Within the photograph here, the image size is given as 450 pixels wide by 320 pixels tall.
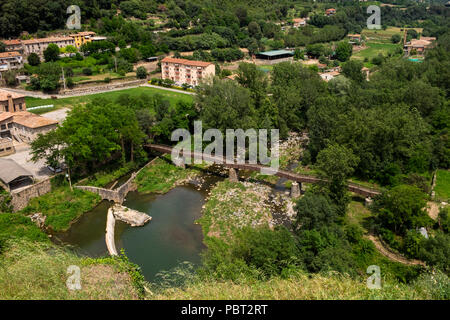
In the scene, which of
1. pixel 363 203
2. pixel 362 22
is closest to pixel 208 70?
pixel 363 203

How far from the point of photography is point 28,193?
24.0 meters

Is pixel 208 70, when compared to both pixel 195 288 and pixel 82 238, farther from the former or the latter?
pixel 195 288

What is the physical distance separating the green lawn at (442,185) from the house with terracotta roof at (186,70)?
31193 millimetres

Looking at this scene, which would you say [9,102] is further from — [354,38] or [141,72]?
[354,38]

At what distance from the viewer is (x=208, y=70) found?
Answer: 5184cm

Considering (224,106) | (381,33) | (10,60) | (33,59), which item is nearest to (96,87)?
(33,59)

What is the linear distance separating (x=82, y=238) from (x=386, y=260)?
17.3 metres

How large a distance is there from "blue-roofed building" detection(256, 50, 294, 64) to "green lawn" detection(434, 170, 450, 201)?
46.8 meters

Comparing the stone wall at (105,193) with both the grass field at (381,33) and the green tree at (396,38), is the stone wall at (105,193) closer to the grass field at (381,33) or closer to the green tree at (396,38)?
the green tree at (396,38)

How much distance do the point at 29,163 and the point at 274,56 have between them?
54.9m

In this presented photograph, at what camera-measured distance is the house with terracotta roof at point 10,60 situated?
161ft

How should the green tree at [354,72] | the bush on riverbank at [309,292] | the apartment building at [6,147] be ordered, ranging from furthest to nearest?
the green tree at [354,72] → the apartment building at [6,147] → the bush on riverbank at [309,292]

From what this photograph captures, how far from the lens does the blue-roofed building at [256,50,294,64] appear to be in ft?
235

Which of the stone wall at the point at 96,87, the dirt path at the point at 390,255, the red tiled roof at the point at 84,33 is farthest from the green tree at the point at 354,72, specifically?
the red tiled roof at the point at 84,33
